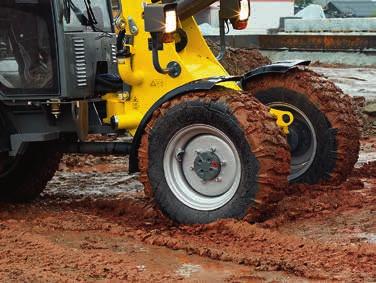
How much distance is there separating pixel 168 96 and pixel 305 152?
5.37ft

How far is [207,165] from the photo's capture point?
18.8ft

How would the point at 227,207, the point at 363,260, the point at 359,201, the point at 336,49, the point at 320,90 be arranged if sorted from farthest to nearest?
1. the point at 336,49
2. the point at 320,90
3. the point at 359,201
4. the point at 227,207
5. the point at 363,260

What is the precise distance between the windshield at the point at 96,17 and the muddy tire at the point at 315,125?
150 cm

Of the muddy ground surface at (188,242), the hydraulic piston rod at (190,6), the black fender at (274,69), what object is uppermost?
the hydraulic piston rod at (190,6)

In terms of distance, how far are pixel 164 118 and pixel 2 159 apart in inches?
66.4

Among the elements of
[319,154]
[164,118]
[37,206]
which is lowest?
[37,206]

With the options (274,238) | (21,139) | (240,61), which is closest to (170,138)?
(274,238)

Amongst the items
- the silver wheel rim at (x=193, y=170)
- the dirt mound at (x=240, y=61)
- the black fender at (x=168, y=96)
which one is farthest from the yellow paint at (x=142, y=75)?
the dirt mound at (x=240, y=61)

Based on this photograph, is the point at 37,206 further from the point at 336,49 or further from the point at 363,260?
the point at 336,49

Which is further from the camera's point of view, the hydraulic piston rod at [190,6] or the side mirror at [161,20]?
the hydraulic piston rod at [190,6]

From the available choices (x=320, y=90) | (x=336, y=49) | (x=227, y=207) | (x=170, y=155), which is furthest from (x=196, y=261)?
(x=336, y=49)

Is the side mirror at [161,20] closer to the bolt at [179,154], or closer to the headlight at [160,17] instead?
the headlight at [160,17]

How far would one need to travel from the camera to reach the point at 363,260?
469 cm

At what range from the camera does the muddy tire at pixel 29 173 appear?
6980mm
